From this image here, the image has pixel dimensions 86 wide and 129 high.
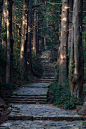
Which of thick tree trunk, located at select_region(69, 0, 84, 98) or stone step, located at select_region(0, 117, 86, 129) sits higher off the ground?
thick tree trunk, located at select_region(69, 0, 84, 98)

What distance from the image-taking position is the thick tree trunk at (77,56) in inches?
413

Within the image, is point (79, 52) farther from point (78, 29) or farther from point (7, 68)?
point (7, 68)

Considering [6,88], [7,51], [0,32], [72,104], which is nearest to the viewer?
[72,104]

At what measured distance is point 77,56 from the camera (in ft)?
34.4

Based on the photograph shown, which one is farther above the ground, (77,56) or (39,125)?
(77,56)

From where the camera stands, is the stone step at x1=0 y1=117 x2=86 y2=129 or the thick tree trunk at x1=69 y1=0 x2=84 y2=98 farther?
the thick tree trunk at x1=69 y1=0 x2=84 y2=98

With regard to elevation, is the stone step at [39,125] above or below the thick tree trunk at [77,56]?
below

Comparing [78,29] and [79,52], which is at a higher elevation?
[78,29]

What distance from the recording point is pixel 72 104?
33.1 feet

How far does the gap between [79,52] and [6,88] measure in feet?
21.4

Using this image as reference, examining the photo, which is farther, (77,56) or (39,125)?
(77,56)

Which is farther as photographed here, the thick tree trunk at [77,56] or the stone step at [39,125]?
the thick tree trunk at [77,56]

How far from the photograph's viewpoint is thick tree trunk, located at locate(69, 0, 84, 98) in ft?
34.4

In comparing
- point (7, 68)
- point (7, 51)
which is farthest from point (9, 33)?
point (7, 68)
